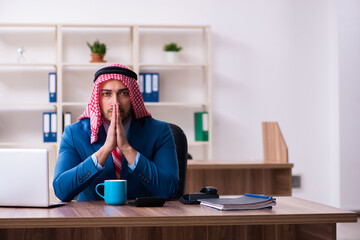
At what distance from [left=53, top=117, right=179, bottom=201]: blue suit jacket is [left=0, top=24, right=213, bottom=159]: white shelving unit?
2.94 m

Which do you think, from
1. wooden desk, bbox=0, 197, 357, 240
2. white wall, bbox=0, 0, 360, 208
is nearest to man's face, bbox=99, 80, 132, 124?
wooden desk, bbox=0, 197, 357, 240

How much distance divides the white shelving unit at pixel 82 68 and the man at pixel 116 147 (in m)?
2.94

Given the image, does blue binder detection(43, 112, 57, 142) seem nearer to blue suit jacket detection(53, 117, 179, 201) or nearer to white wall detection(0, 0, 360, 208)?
white wall detection(0, 0, 360, 208)

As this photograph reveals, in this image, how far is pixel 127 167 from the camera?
2.08 meters

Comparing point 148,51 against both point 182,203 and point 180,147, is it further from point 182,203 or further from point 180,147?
point 182,203

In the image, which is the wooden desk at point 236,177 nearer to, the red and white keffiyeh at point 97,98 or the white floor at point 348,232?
the white floor at point 348,232

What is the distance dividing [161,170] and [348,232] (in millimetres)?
3095

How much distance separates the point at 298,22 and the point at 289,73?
0.58 metres

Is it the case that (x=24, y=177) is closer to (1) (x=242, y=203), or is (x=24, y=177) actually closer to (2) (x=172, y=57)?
(1) (x=242, y=203)

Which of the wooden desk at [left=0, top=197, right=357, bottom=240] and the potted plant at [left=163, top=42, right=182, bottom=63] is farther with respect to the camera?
the potted plant at [left=163, top=42, right=182, bottom=63]

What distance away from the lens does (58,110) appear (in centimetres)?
499

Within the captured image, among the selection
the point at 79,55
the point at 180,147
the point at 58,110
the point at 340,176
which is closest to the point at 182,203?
the point at 180,147

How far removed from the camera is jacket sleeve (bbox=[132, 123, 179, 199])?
6.49 ft

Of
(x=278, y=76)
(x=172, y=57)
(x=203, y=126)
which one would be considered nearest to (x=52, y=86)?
(x=172, y=57)
